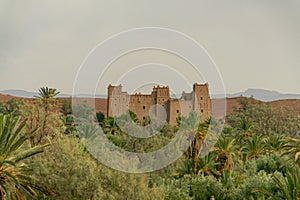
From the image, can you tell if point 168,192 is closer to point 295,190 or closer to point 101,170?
Answer: point 101,170

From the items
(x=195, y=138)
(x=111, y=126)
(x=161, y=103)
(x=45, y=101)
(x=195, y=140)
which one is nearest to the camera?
(x=195, y=138)

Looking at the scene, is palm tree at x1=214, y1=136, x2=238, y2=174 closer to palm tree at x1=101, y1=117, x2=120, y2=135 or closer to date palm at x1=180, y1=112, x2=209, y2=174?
date palm at x1=180, y1=112, x2=209, y2=174

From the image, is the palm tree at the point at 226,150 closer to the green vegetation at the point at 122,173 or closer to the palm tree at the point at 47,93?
the green vegetation at the point at 122,173

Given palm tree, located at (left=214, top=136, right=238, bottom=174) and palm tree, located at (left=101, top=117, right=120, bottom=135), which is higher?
palm tree, located at (left=101, top=117, right=120, bottom=135)

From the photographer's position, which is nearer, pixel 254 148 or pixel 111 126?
pixel 254 148

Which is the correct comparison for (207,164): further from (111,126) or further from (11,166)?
(111,126)

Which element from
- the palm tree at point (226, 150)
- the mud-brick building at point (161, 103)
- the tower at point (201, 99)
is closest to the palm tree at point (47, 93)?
the mud-brick building at point (161, 103)

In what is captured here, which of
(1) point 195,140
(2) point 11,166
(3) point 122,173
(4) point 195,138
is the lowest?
(3) point 122,173

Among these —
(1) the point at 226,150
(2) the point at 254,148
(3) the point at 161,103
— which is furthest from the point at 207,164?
(3) the point at 161,103

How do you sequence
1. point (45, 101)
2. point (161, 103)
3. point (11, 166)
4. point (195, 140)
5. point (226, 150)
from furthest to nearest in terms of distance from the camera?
1. point (161, 103)
2. point (45, 101)
3. point (226, 150)
4. point (195, 140)
5. point (11, 166)

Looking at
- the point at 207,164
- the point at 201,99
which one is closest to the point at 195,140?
the point at 207,164

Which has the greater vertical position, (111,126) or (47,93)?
(47,93)

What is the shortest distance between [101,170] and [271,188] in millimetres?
7197

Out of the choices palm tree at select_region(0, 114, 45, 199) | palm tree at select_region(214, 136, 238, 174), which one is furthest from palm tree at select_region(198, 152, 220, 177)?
palm tree at select_region(0, 114, 45, 199)
